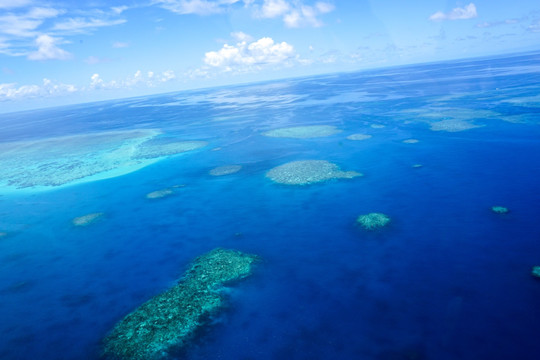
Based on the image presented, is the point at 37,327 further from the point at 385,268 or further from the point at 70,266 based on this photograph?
the point at 385,268

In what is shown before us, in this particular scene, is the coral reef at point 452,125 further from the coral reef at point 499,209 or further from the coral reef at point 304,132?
the coral reef at point 499,209

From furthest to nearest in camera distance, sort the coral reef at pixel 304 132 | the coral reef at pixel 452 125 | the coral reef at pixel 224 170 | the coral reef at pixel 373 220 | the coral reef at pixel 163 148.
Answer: the coral reef at pixel 304 132
the coral reef at pixel 163 148
the coral reef at pixel 452 125
the coral reef at pixel 224 170
the coral reef at pixel 373 220

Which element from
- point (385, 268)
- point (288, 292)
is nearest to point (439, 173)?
point (385, 268)

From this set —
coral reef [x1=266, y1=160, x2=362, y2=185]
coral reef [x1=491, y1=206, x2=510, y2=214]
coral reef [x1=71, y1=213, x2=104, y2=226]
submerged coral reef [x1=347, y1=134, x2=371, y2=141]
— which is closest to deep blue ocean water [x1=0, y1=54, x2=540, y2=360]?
coral reef [x1=491, y1=206, x2=510, y2=214]

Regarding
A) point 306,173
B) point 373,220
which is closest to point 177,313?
point 373,220

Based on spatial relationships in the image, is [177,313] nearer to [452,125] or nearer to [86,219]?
[86,219]

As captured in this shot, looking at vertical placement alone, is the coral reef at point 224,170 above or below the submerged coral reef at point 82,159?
below

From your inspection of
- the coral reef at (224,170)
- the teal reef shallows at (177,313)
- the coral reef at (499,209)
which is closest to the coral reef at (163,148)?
the coral reef at (224,170)
